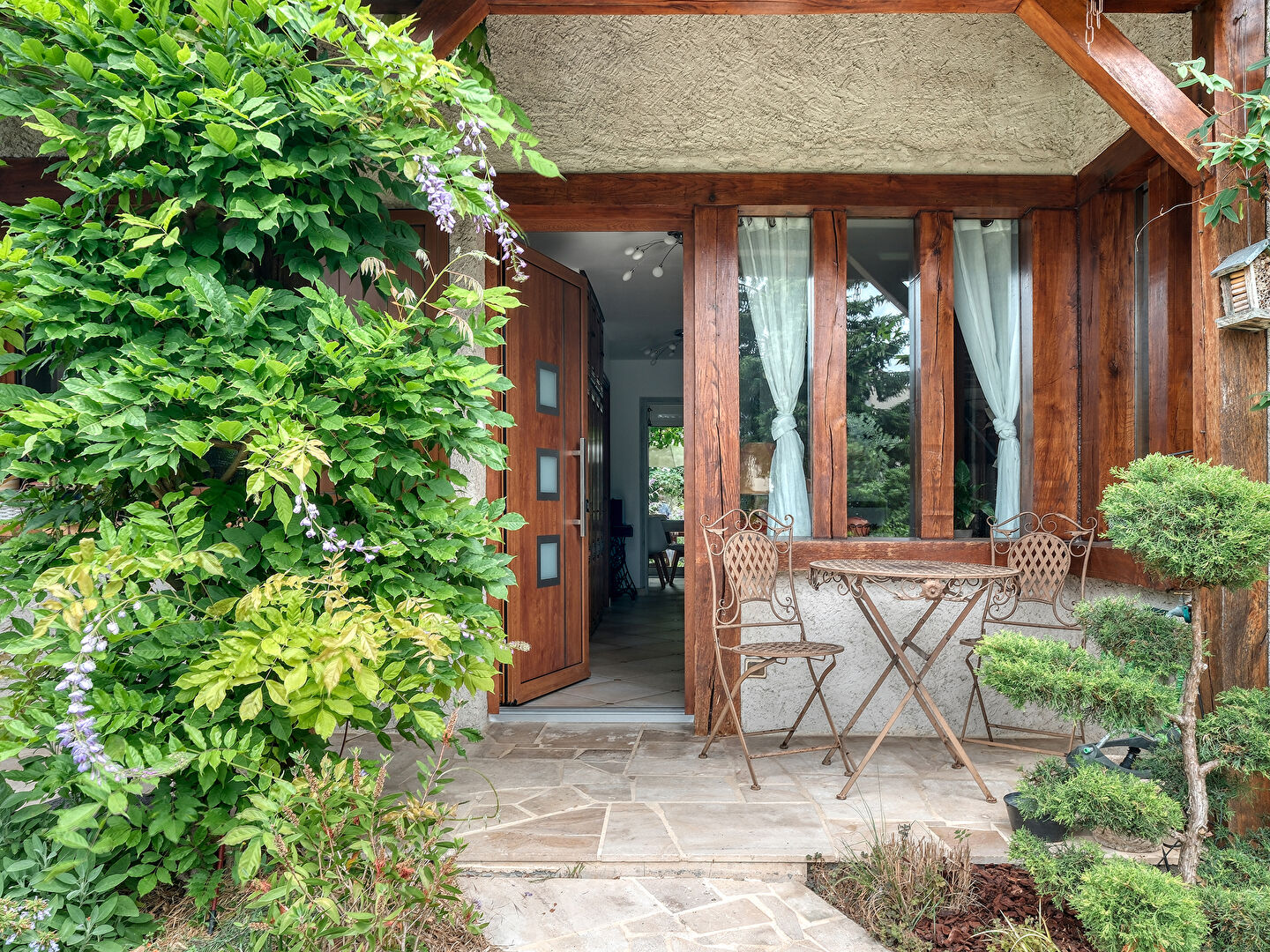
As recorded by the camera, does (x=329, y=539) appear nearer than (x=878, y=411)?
Yes

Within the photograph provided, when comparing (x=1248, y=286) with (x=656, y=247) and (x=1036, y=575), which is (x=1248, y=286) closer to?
(x=1036, y=575)

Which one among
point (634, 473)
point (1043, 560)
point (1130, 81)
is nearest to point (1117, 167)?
point (1130, 81)

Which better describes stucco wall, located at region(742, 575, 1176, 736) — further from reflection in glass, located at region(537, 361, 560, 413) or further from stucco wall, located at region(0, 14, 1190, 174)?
stucco wall, located at region(0, 14, 1190, 174)

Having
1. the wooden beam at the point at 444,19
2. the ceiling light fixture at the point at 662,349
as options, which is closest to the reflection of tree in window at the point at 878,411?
the wooden beam at the point at 444,19

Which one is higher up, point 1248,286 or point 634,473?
point 1248,286

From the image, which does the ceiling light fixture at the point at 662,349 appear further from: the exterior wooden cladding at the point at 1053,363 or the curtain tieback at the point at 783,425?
the exterior wooden cladding at the point at 1053,363

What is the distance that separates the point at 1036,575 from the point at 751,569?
1338 millimetres

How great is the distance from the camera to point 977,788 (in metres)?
2.96

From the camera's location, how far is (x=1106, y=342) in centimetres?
360

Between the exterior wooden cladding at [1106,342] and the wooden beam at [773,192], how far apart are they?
254 mm

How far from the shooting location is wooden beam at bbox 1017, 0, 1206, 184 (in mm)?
2506

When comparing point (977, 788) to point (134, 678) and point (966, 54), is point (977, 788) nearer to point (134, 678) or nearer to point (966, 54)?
point (134, 678)

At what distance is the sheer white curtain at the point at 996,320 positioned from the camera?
12.6ft

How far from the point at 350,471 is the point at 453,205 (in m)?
0.78
